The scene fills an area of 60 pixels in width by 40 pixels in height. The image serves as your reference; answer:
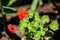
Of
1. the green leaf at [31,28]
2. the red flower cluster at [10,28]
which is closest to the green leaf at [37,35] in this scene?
the green leaf at [31,28]

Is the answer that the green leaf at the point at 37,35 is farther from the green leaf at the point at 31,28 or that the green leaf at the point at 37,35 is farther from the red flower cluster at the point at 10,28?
the red flower cluster at the point at 10,28

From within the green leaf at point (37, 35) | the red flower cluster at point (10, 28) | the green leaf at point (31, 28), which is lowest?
the green leaf at point (37, 35)

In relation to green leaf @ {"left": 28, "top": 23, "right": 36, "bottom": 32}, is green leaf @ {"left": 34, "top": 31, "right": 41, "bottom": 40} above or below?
below

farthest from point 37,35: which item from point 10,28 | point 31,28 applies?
point 10,28

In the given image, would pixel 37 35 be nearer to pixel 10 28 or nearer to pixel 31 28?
pixel 31 28

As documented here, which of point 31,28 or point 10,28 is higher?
point 10,28

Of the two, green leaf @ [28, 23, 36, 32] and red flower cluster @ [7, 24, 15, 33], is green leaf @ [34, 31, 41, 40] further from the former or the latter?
red flower cluster @ [7, 24, 15, 33]

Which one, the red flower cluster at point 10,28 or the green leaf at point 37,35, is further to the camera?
the red flower cluster at point 10,28

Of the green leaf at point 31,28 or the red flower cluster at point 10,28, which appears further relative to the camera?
the red flower cluster at point 10,28

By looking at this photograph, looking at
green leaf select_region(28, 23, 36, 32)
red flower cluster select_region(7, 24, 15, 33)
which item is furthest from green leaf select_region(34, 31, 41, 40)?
red flower cluster select_region(7, 24, 15, 33)

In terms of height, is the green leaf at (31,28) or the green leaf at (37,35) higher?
the green leaf at (31,28)

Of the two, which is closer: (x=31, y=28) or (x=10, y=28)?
(x=31, y=28)

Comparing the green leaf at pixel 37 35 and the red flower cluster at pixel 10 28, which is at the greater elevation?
the red flower cluster at pixel 10 28
